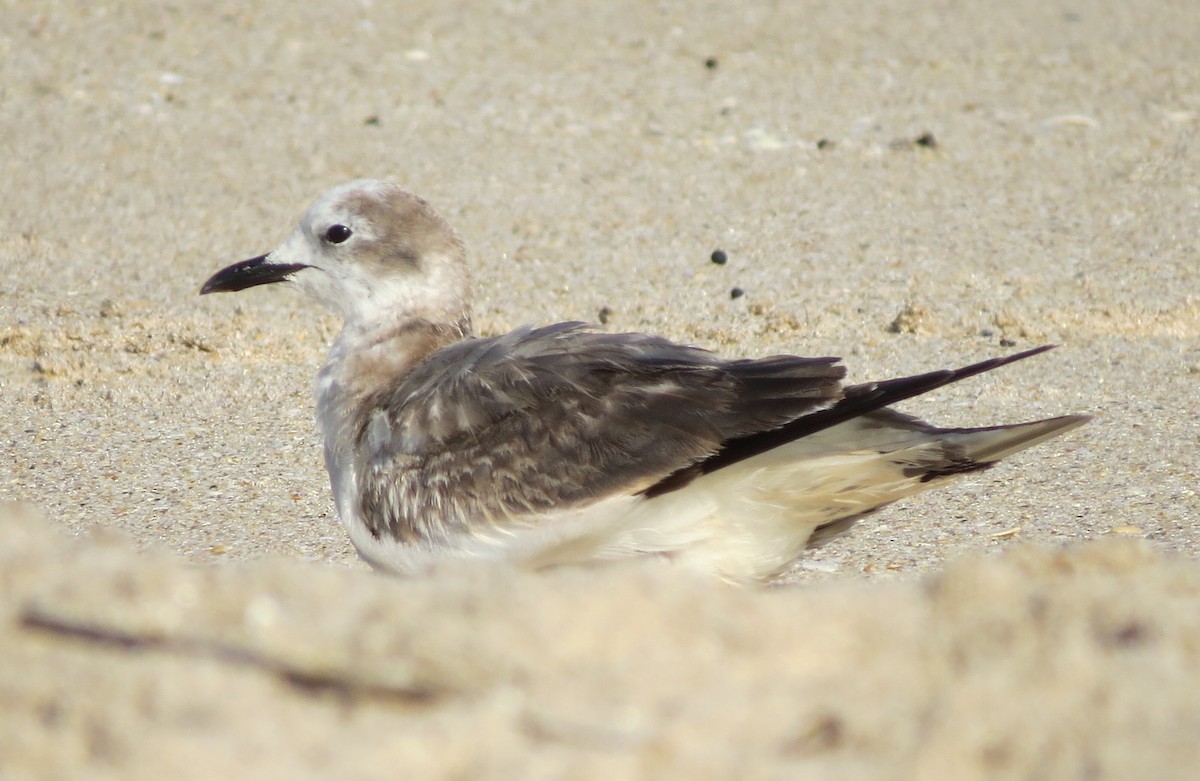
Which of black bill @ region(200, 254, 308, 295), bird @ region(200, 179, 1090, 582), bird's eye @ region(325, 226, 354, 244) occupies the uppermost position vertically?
bird's eye @ region(325, 226, 354, 244)

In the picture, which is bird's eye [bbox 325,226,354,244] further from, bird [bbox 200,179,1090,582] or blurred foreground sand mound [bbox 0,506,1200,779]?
blurred foreground sand mound [bbox 0,506,1200,779]

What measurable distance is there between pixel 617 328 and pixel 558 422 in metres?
2.64

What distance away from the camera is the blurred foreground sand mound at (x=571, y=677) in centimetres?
199

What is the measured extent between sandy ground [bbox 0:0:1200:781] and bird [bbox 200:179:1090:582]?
37 cm

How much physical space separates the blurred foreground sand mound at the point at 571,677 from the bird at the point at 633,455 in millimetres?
1166

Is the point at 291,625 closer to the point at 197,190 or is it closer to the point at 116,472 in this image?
the point at 116,472

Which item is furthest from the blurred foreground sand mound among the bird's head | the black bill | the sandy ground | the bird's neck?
the black bill

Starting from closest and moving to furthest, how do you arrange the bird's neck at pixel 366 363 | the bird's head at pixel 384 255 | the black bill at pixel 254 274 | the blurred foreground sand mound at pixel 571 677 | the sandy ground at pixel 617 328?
the blurred foreground sand mound at pixel 571 677, the sandy ground at pixel 617 328, the bird's neck at pixel 366 363, the bird's head at pixel 384 255, the black bill at pixel 254 274

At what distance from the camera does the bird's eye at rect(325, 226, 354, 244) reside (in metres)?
4.71

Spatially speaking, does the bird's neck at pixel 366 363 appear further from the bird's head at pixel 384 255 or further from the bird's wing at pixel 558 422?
the bird's wing at pixel 558 422

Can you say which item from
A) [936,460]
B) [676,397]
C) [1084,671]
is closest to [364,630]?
[1084,671]

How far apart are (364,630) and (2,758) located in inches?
19.8

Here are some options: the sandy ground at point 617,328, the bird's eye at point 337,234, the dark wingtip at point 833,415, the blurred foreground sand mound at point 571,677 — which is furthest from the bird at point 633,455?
the blurred foreground sand mound at point 571,677

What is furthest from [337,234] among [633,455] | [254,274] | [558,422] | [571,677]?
[571,677]
